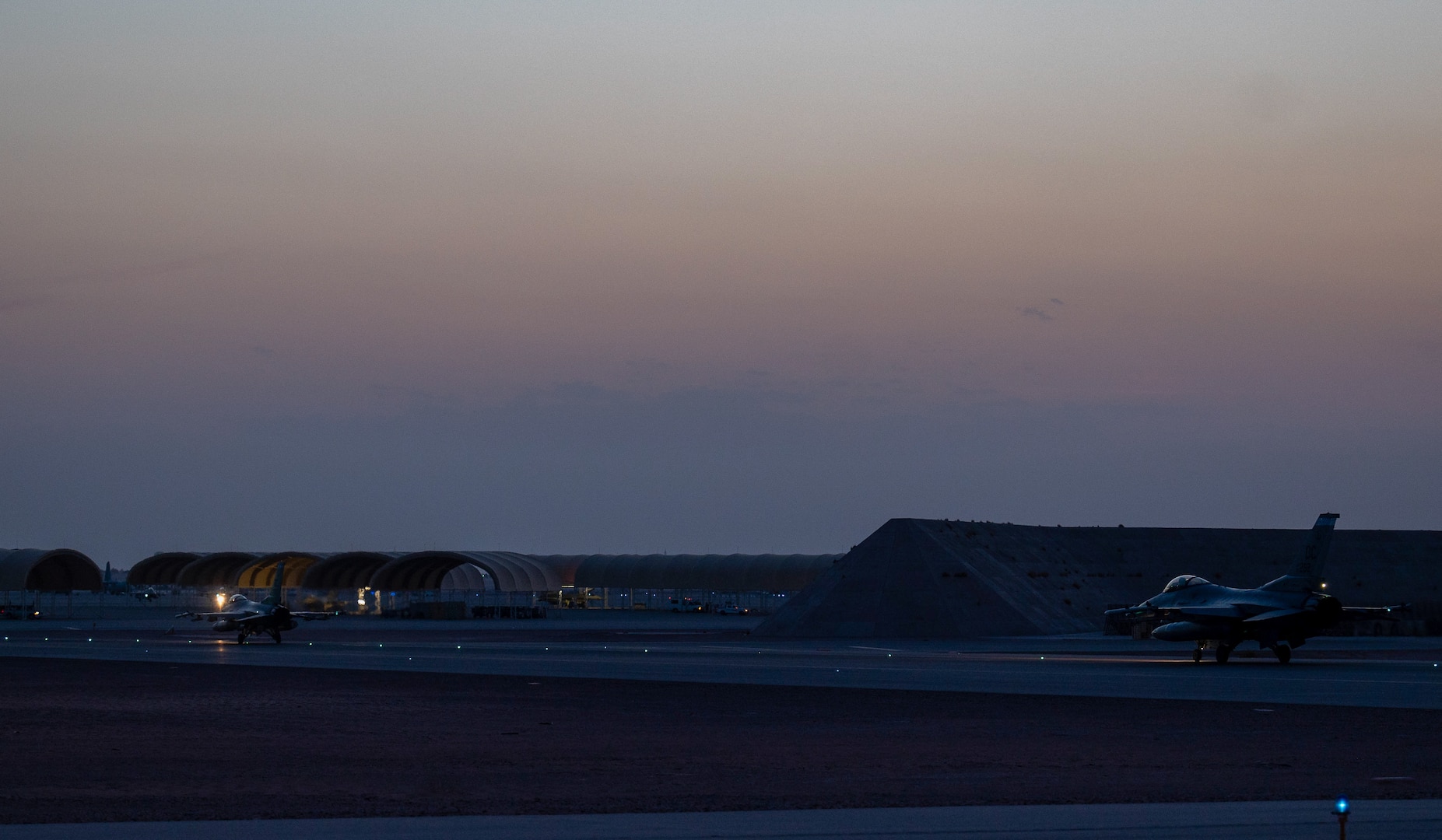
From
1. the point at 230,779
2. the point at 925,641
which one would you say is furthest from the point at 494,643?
the point at 230,779

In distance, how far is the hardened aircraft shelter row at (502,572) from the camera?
12812 cm

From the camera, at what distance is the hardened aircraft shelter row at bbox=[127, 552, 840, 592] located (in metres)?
128

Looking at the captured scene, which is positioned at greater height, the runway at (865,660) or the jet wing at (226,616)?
the jet wing at (226,616)

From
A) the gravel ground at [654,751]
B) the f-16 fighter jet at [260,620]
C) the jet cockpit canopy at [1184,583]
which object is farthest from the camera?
the f-16 fighter jet at [260,620]

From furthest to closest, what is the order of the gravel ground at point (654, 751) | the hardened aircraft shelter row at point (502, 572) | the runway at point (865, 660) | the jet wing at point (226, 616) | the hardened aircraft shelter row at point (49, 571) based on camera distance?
the hardened aircraft shelter row at point (502, 572) < the hardened aircraft shelter row at point (49, 571) < the jet wing at point (226, 616) < the runway at point (865, 660) < the gravel ground at point (654, 751)

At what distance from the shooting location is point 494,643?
68.1 m

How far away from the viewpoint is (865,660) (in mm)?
51688

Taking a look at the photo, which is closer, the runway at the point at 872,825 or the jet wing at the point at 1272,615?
the runway at the point at 872,825

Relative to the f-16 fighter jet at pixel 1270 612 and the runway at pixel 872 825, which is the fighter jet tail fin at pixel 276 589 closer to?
the f-16 fighter jet at pixel 1270 612

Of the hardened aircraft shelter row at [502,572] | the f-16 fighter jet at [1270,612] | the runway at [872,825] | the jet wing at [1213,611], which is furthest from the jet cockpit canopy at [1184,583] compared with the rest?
the hardened aircraft shelter row at [502,572]

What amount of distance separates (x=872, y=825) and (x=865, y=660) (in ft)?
121

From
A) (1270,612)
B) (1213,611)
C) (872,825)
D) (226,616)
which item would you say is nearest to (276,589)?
(226,616)

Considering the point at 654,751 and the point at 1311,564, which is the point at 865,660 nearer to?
the point at 1311,564

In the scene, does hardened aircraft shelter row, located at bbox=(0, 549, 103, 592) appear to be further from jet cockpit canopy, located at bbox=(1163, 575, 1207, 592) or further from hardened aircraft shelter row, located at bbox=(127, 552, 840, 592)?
jet cockpit canopy, located at bbox=(1163, 575, 1207, 592)
